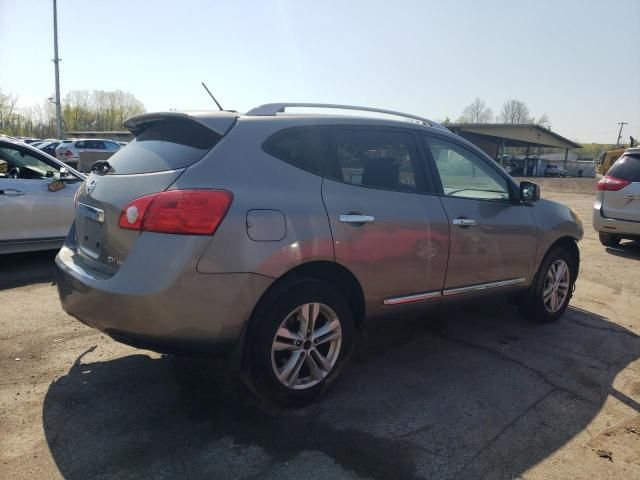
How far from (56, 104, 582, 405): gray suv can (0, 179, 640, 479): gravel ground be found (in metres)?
0.38

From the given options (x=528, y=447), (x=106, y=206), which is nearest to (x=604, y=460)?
(x=528, y=447)

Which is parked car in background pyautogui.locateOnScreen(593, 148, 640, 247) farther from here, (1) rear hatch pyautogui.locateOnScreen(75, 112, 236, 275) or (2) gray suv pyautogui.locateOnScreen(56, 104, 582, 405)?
(1) rear hatch pyautogui.locateOnScreen(75, 112, 236, 275)

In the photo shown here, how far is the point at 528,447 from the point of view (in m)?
2.82

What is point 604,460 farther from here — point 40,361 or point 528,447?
point 40,361

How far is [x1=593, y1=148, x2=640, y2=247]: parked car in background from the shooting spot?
27.9 feet

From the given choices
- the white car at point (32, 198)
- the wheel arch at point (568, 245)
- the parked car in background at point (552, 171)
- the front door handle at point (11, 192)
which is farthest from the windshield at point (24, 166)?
the parked car in background at point (552, 171)

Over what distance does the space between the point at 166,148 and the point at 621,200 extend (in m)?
8.18

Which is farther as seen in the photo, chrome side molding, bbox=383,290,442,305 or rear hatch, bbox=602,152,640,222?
rear hatch, bbox=602,152,640,222

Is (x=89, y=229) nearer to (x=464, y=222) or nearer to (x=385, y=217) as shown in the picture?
(x=385, y=217)

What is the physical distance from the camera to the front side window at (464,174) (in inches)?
156

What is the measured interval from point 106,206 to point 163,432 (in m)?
1.33

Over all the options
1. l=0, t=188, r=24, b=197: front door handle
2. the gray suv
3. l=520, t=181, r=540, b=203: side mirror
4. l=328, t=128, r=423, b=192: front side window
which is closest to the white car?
l=0, t=188, r=24, b=197: front door handle

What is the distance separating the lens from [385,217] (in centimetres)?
339

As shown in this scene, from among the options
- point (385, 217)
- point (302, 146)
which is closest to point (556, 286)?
point (385, 217)
